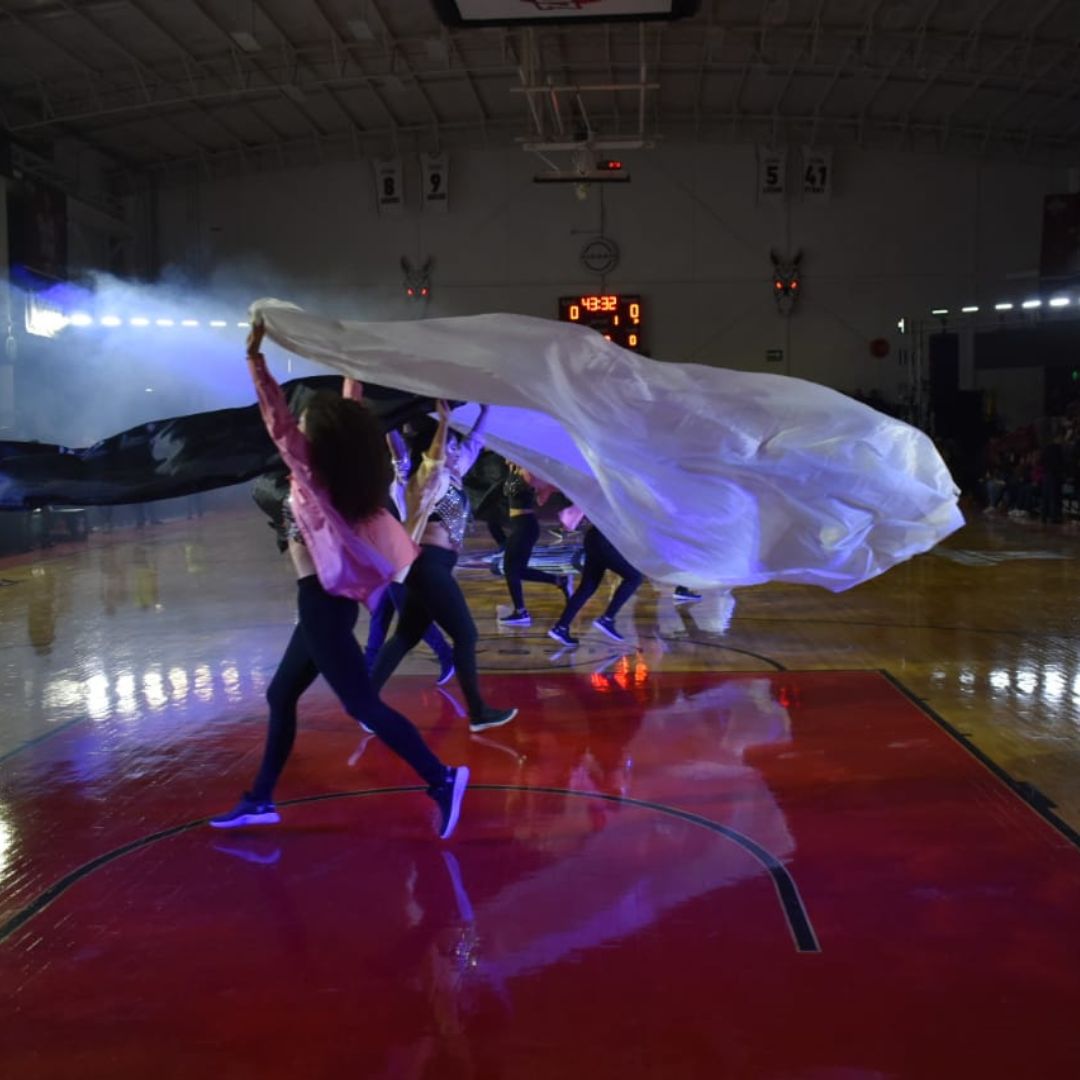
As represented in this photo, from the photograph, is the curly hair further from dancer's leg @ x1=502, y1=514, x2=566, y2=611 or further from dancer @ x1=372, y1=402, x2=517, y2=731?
dancer's leg @ x1=502, y1=514, x2=566, y2=611

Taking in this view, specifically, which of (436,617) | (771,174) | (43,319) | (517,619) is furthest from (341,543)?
(771,174)

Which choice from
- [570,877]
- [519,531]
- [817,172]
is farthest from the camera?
[817,172]

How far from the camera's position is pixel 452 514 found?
204 inches

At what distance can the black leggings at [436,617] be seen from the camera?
4938mm

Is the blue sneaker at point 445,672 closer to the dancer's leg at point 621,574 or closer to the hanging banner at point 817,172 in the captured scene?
the dancer's leg at point 621,574

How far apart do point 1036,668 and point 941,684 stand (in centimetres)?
79

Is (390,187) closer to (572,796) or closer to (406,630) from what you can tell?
(406,630)

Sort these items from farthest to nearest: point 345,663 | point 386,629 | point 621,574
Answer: point 621,574
point 386,629
point 345,663

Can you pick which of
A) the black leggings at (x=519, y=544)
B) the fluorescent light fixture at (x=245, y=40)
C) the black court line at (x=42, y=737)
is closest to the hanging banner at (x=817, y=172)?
the fluorescent light fixture at (x=245, y=40)

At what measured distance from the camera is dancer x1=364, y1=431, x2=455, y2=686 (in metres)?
5.10

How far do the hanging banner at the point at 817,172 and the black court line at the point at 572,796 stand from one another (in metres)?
21.1

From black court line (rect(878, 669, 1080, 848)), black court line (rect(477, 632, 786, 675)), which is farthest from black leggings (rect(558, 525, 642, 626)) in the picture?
black court line (rect(878, 669, 1080, 848))

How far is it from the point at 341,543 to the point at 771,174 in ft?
70.7

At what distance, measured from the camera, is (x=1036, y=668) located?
253 inches
